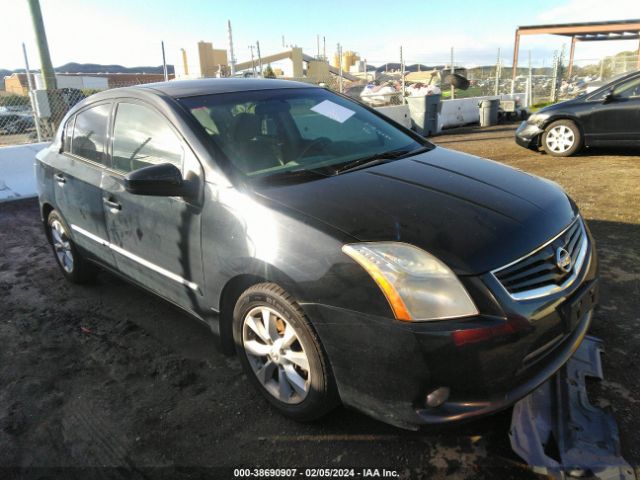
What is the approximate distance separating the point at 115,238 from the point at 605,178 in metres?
6.65

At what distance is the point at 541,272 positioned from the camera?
2.04 m

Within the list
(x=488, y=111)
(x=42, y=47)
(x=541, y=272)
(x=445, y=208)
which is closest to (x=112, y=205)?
(x=445, y=208)

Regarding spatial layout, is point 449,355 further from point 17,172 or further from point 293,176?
point 17,172

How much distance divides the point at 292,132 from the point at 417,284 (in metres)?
1.60

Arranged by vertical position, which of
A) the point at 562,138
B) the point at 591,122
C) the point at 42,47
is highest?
the point at 42,47

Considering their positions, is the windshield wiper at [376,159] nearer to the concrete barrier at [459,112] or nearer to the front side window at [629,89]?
the front side window at [629,89]

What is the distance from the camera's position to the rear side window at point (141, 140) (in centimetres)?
279

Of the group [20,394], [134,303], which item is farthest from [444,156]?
[20,394]

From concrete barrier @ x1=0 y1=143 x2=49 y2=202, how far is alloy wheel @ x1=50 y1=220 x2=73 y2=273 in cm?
400

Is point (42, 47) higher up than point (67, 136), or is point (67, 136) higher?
Answer: point (42, 47)

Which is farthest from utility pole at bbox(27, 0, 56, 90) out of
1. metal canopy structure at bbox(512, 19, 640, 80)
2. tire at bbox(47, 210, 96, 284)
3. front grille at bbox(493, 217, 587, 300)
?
metal canopy structure at bbox(512, 19, 640, 80)

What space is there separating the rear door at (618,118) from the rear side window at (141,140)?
7790 millimetres

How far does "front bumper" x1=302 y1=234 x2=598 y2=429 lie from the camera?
6.02 ft

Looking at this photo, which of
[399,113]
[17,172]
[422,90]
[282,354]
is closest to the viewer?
[282,354]
